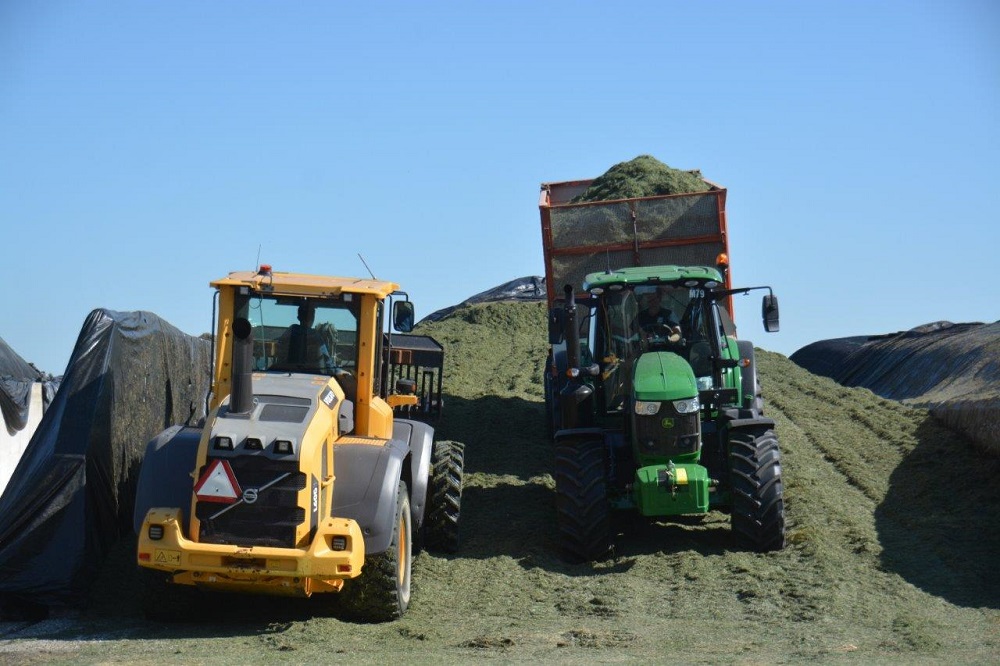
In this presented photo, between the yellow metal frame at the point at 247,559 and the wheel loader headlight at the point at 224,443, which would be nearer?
the yellow metal frame at the point at 247,559

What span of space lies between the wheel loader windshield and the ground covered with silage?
1827 mm

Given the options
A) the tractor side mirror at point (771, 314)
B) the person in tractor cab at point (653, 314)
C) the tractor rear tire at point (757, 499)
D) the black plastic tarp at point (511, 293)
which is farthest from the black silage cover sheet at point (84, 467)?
the black plastic tarp at point (511, 293)

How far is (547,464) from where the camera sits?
526 inches

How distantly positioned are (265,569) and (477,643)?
57.0 inches

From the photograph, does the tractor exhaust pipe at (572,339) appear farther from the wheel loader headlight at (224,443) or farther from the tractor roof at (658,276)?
the wheel loader headlight at (224,443)

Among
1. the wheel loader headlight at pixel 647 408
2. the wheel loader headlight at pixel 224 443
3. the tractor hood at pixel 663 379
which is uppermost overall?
the tractor hood at pixel 663 379

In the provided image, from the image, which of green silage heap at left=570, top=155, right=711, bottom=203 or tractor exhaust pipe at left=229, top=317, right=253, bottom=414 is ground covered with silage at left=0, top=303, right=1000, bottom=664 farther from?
green silage heap at left=570, top=155, right=711, bottom=203

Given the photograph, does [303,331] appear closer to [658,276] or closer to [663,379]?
[663,379]

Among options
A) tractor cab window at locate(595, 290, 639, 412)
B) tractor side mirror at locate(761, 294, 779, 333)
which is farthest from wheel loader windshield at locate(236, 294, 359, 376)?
tractor side mirror at locate(761, 294, 779, 333)

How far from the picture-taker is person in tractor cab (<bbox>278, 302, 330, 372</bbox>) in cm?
882

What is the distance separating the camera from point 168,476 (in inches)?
314

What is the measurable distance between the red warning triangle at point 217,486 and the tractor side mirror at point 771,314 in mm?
5575

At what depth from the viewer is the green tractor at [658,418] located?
9.76m

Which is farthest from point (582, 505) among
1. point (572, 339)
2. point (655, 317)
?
point (655, 317)
